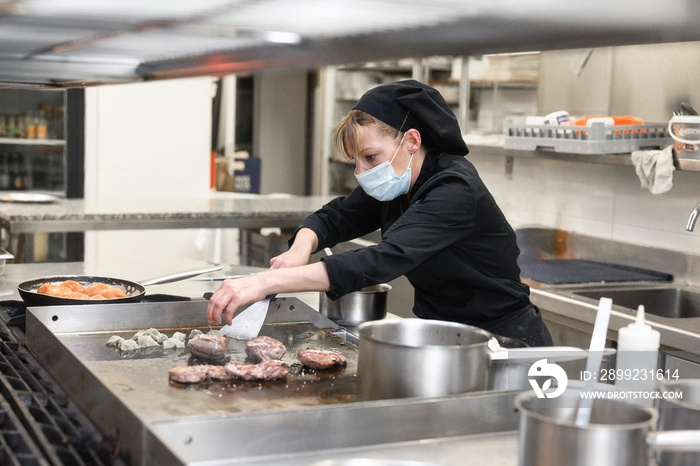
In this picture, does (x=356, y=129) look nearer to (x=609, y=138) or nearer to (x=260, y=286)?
(x=260, y=286)

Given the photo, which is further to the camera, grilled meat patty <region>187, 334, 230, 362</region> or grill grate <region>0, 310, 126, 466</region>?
grilled meat patty <region>187, 334, 230, 362</region>

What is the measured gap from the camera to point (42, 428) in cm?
135

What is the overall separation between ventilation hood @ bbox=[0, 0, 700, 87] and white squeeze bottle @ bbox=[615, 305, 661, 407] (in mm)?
497

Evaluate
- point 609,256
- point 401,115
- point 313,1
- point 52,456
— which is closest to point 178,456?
point 52,456

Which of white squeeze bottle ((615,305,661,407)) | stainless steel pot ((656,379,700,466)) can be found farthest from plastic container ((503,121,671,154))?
stainless steel pot ((656,379,700,466))

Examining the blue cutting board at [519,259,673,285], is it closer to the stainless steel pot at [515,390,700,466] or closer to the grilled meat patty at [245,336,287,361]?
the grilled meat patty at [245,336,287,361]

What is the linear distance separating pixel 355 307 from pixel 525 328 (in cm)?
46

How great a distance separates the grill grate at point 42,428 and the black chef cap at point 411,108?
1.00 m

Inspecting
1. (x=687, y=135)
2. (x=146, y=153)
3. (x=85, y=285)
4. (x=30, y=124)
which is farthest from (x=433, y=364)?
(x=30, y=124)

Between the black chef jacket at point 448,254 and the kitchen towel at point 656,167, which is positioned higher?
the kitchen towel at point 656,167

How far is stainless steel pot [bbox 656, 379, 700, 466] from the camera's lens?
1166 mm

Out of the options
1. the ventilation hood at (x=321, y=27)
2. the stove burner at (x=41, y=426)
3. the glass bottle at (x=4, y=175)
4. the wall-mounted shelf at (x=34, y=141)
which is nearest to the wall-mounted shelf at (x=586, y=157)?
the ventilation hood at (x=321, y=27)

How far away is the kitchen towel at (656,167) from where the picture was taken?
10.4ft

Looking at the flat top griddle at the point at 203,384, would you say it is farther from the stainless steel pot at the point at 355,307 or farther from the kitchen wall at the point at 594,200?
the kitchen wall at the point at 594,200
